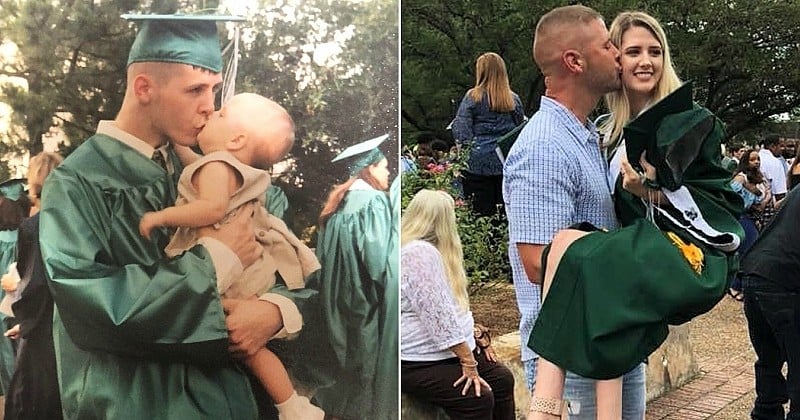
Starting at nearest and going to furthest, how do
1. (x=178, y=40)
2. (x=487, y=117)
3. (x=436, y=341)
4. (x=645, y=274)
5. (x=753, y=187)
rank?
(x=645, y=274) → (x=178, y=40) → (x=436, y=341) → (x=487, y=117) → (x=753, y=187)

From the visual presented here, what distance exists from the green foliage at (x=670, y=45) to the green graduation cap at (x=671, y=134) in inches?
263

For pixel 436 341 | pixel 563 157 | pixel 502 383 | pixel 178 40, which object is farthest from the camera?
pixel 502 383

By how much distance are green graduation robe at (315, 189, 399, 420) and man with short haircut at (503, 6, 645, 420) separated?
46 cm

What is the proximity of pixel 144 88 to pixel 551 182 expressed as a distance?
3.75 feet

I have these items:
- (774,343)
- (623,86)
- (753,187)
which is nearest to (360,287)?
(623,86)

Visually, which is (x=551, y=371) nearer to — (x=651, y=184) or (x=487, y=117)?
(x=651, y=184)

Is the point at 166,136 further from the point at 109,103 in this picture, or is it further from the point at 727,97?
the point at 727,97

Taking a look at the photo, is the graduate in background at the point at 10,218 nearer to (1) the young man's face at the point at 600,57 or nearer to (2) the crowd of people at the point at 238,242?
(2) the crowd of people at the point at 238,242

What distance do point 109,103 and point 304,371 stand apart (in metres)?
0.94

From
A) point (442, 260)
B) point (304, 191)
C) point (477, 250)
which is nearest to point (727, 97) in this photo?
point (477, 250)

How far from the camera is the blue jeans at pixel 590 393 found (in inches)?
84.9

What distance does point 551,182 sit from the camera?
2053mm

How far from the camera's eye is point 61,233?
2.39 metres

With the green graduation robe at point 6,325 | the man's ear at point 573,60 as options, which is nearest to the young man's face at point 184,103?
the green graduation robe at point 6,325
